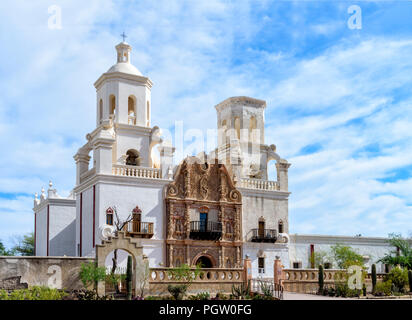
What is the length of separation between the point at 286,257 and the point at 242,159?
Result: 7638 mm

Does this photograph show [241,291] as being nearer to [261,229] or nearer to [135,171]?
[261,229]

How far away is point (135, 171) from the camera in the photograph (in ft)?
125

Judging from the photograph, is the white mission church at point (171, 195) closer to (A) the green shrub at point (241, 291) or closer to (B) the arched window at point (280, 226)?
(B) the arched window at point (280, 226)

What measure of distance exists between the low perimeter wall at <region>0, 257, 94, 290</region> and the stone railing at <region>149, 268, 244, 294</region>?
12.2ft

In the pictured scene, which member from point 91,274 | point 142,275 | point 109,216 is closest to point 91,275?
point 91,274

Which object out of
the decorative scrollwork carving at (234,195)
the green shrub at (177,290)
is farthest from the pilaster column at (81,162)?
the green shrub at (177,290)

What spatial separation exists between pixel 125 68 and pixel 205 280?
17441mm

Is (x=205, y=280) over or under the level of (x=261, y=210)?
under

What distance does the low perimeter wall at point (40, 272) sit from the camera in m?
27.7

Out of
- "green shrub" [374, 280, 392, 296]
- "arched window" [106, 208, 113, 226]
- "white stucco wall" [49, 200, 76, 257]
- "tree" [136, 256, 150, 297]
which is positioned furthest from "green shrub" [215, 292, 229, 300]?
"white stucco wall" [49, 200, 76, 257]

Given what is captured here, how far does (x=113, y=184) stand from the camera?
36094mm
